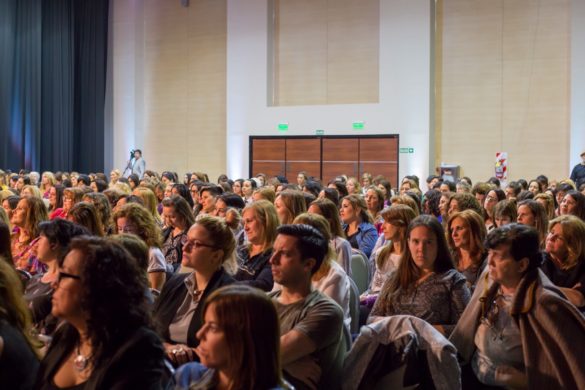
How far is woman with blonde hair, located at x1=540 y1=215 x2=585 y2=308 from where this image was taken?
14.3 feet

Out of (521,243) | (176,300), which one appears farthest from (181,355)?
(521,243)

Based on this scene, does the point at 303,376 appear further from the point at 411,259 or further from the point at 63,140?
the point at 63,140

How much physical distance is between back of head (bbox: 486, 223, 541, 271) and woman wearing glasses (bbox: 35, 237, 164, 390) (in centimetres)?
174

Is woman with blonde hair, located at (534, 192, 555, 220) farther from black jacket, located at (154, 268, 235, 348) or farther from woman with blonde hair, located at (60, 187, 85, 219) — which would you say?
woman with blonde hair, located at (60, 187, 85, 219)

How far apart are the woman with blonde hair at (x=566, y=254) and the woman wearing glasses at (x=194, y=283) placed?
206 cm

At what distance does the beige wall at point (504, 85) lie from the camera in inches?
594

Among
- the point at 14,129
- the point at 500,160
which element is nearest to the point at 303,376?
the point at 500,160

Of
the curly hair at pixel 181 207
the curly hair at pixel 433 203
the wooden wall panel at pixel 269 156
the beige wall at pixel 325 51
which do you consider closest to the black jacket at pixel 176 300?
the curly hair at pixel 181 207

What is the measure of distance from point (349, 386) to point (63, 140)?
670 inches

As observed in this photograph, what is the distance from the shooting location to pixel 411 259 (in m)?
3.97

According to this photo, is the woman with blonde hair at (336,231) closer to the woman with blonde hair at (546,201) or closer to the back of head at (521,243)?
the back of head at (521,243)

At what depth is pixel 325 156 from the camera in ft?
56.4

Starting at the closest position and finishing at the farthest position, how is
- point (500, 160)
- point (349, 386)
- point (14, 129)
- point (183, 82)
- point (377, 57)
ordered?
1. point (349, 386)
2. point (500, 160)
3. point (377, 57)
4. point (14, 129)
5. point (183, 82)

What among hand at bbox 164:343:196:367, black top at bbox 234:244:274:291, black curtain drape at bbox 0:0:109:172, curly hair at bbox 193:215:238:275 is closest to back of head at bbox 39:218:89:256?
curly hair at bbox 193:215:238:275
